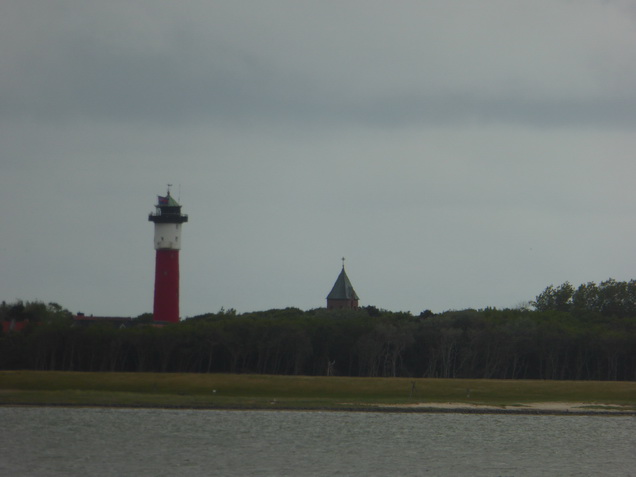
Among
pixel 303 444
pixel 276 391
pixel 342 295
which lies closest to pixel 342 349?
pixel 276 391

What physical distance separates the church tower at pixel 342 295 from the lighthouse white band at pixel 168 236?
5241cm

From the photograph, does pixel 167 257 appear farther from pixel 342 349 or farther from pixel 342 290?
pixel 342 290

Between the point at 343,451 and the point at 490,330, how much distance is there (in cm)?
7011

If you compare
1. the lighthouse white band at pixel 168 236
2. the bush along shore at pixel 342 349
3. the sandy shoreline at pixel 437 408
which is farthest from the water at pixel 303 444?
the lighthouse white band at pixel 168 236

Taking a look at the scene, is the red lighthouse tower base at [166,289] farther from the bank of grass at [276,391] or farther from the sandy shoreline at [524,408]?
the sandy shoreline at [524,408]

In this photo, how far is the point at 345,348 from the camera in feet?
413

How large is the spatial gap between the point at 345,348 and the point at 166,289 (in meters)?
25.5

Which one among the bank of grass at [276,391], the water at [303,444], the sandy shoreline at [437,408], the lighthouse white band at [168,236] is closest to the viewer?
the water at [303,444]

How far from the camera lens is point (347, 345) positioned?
12569cm

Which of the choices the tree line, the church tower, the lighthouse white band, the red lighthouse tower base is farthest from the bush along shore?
the church tower

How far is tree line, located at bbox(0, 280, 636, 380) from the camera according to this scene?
4818 inches

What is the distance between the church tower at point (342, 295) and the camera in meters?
192

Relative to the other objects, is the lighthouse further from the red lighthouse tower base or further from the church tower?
the church tower

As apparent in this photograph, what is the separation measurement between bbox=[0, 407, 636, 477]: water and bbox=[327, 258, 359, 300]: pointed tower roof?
108269mm
